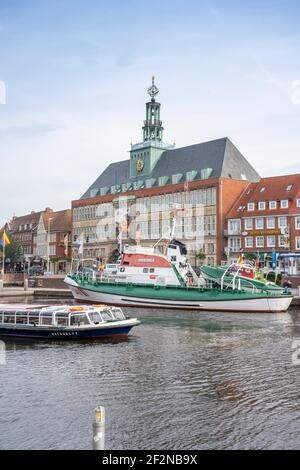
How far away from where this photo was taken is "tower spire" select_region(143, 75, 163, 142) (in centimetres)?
10438

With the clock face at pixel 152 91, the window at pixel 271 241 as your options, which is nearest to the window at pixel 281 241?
the window at pixel 271 241

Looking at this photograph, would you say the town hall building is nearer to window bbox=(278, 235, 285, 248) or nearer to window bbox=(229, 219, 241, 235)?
window bbox=(229, 219, 241, 235)

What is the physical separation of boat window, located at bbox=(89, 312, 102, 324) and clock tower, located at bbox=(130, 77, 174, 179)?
71.8 m

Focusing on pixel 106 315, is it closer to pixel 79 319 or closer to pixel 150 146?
pixel 79 319

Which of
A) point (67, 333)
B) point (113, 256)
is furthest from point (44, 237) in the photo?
point (67, 333)

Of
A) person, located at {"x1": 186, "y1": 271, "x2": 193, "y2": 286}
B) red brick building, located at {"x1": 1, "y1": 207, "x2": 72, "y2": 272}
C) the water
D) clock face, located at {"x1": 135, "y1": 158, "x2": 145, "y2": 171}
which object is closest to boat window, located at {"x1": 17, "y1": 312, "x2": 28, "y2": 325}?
the water

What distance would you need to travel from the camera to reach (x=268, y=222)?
78375 mm

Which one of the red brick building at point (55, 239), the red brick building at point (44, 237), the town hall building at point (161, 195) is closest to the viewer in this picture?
the town hall building at point (161, 195)

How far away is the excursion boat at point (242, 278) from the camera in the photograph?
50969 millimetres

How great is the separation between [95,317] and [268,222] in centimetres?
5075

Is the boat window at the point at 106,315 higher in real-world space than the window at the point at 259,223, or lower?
lower

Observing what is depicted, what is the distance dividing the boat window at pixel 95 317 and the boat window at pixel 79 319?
1.20ft

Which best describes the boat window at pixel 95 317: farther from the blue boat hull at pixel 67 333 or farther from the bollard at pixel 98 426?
the bollard at pixel 98 426
